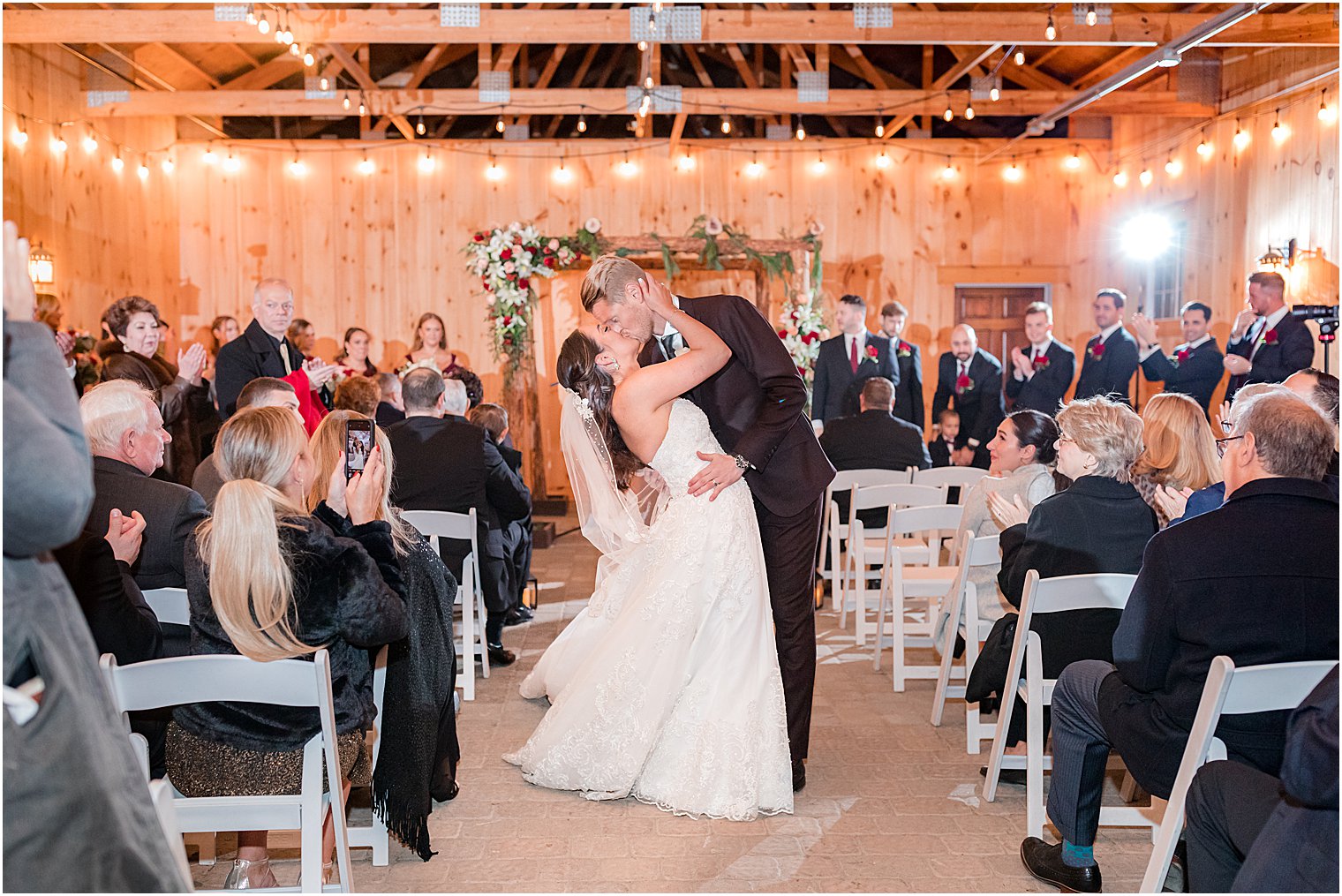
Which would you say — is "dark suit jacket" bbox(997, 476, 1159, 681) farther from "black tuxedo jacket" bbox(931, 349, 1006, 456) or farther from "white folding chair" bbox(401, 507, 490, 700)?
"black tuxedo jacket" bbox(931, 349, 1006, 456)

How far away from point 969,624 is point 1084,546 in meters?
0.75

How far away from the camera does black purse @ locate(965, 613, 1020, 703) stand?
364 centimetres

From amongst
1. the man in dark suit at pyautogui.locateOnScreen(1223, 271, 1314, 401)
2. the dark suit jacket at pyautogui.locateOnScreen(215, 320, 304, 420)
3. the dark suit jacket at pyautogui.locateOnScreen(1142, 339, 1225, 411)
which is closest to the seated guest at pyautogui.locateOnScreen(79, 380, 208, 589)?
the dark suit jacket at pyautogui.locateOnScreen(215, 320, 304, 420)

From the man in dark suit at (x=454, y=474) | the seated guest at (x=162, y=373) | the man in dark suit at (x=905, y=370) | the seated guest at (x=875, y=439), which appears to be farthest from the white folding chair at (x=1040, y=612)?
the man in dark suit at (x=905, y=370)

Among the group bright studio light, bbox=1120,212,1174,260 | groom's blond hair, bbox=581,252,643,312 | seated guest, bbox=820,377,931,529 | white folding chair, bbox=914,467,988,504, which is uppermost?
bright studio light, bbox=1120,212,1174,260

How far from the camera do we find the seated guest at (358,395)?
5.05m

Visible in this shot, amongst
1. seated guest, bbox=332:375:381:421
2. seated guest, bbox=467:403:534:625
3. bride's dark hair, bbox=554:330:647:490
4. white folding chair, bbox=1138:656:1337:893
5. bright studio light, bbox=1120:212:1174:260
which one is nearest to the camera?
white folding chair, bbox=1138:656:1337:893

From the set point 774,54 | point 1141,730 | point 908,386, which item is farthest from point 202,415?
point 774,54

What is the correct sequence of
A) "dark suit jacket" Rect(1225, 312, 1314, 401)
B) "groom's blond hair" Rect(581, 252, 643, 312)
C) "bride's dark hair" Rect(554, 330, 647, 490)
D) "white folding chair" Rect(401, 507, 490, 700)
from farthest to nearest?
"dark suit jacket" Rect(1225, 312, 1314, 401) < "white folding chair" Rect(401, 507, 490, 700) < "bride's dark hair" Rect(554, 330, 647, 490) < "groom's blond hair" Rect(581, 252, 643, 312)

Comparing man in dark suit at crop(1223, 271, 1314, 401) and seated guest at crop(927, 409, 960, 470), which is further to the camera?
seated guest at crop(927, 409, 960, 470)

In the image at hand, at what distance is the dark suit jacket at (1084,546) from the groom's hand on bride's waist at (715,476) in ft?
3.05

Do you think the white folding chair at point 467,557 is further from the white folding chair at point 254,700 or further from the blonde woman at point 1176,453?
the blonde woman at point 1176,453

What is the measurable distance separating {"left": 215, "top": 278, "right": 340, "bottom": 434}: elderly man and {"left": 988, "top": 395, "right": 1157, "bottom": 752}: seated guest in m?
3.40

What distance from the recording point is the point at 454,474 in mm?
5191
